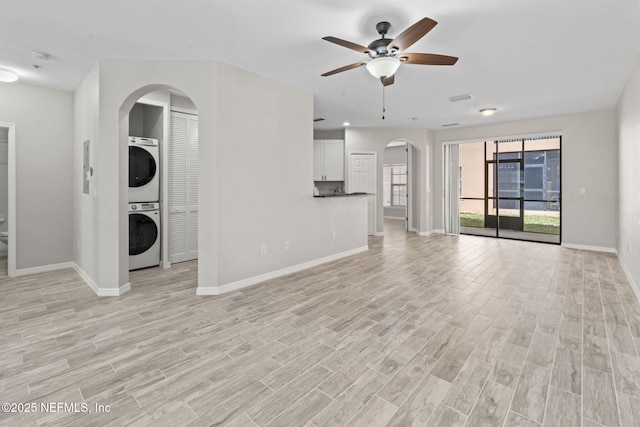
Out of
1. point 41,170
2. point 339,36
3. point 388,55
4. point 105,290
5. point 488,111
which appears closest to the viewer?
point 388,55

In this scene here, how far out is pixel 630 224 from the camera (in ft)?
12.7

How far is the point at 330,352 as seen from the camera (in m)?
2.23

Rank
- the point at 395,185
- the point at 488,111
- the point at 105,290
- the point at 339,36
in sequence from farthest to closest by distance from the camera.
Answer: the point at 395,185 < the point at 488,111 < the point at 105,290 < the point at 339,36

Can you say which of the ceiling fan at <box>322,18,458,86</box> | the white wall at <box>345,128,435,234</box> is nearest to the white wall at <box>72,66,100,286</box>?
the ceiling fan at <box>322,18,458,86</box>

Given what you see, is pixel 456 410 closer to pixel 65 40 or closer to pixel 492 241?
pixel 65 40

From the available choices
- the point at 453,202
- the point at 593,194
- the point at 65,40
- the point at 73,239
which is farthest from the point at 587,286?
the point at 73,239

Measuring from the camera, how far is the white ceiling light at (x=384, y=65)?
2736 mm

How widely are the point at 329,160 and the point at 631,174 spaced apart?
17.7 feet

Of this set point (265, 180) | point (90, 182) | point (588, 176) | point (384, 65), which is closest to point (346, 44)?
point (384, 65)

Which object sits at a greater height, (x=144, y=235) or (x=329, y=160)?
(x=329, y=160)

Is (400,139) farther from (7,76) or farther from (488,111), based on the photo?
(7,76)

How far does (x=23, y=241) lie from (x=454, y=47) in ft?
20.0

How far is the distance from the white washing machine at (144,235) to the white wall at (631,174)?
6.13 metres

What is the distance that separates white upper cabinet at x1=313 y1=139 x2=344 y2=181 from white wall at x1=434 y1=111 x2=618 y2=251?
4.22 meters
